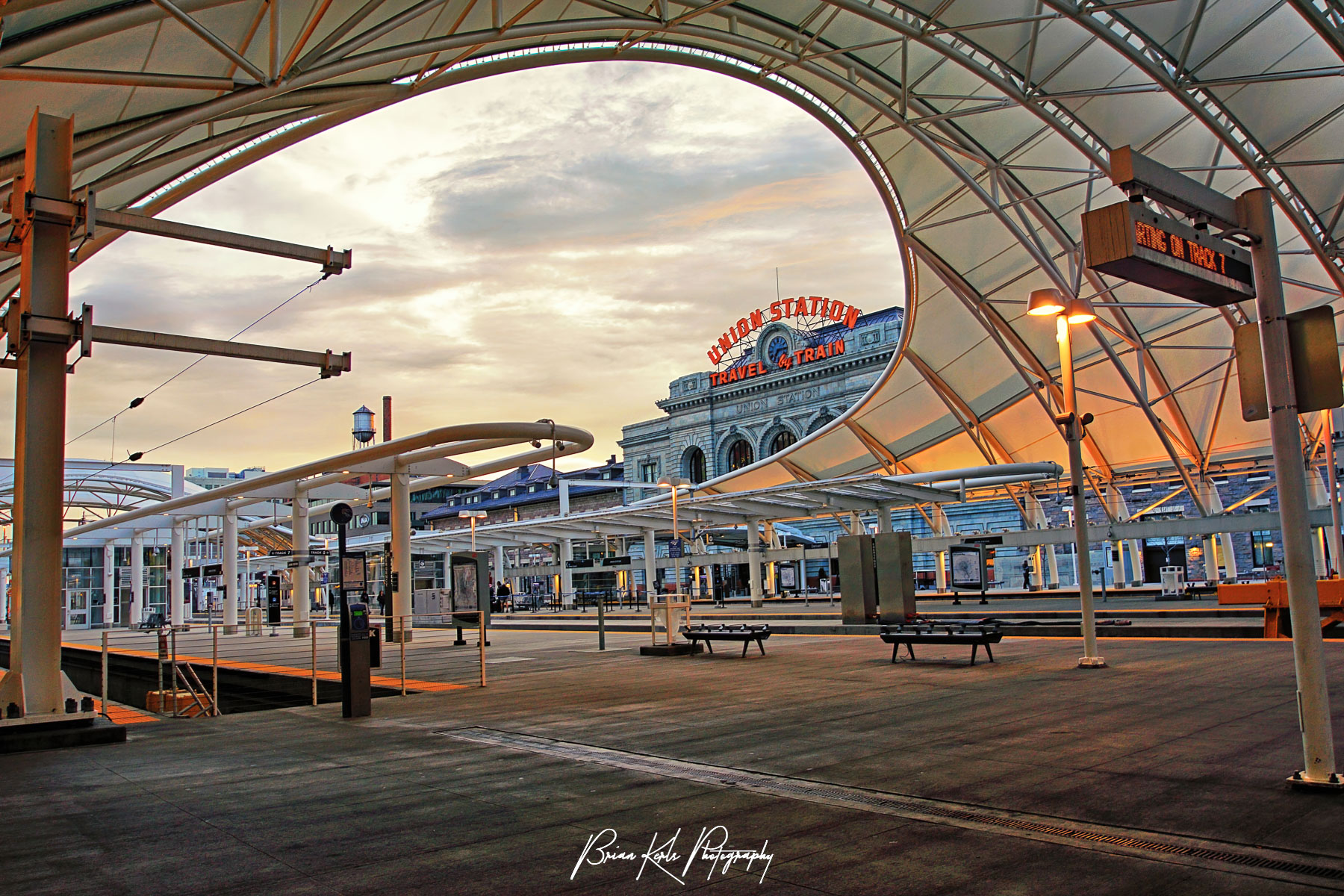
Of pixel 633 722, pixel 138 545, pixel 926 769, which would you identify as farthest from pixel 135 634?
pixel 926 769

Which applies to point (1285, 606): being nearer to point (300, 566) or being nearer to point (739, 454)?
point (300, 566)

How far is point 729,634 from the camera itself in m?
18.4

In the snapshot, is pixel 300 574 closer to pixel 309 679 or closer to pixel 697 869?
pixel 309 679

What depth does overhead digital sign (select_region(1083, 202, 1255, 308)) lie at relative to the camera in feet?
20.2

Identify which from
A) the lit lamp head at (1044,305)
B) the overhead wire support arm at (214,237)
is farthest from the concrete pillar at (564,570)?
the lit lamp head at (1044,305)

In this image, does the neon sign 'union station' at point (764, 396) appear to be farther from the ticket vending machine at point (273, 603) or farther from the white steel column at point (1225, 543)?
the ticket vending machine at point (273, 603)

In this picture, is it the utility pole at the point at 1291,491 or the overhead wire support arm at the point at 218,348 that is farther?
the overhead wire support arm at the point at 218,348

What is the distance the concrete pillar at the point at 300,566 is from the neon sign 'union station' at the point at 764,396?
3432 cm

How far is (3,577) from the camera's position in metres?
78.4

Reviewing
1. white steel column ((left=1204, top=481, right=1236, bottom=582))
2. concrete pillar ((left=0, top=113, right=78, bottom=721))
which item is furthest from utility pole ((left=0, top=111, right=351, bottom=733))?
Answer: white steel column ((left=1204, top=481, right=1236, bottom=582))

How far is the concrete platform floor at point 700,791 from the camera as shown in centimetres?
499

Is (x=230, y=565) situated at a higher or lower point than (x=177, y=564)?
lower

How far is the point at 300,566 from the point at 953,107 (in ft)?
98.8

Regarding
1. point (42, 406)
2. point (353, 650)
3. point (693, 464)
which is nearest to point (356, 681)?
point (353, 650)
